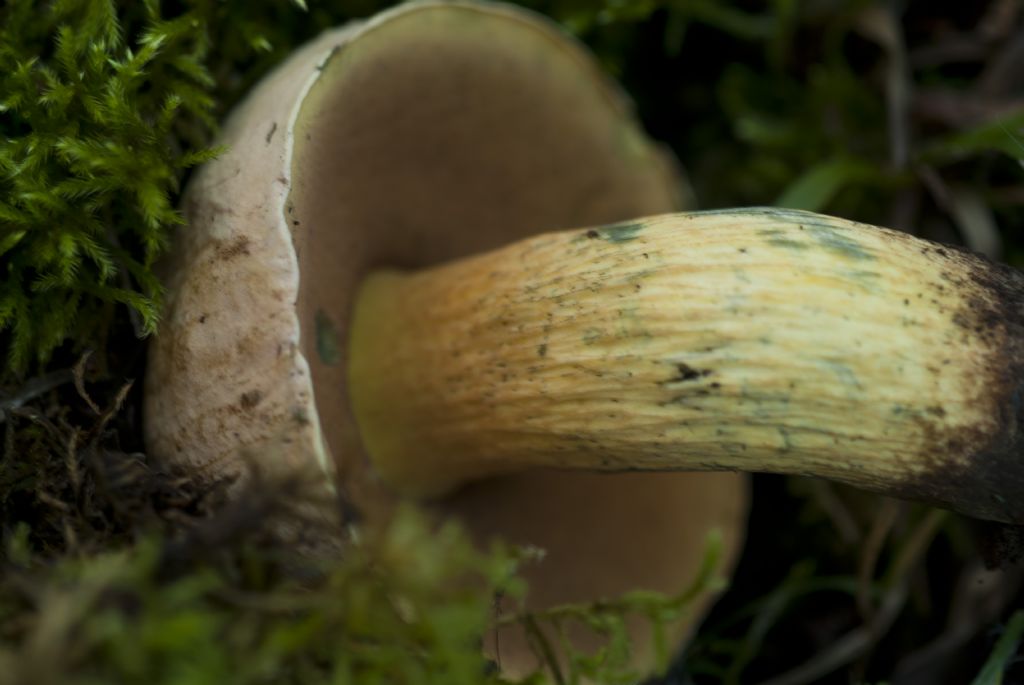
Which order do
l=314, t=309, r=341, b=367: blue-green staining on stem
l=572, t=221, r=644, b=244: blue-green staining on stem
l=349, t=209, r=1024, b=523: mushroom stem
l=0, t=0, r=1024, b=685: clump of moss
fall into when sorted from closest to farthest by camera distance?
l=0, t=0, r=1024, b=685: clump of moss
l=349, t=209, r=1024, b=523: mushroom stem
l=572, t=221, r=644, b=244: blue-green staining on stem
l=314, t=309, r=341, b=367: blue-green staining on stem

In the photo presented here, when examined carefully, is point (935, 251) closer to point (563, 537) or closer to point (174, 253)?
point (563, 537)

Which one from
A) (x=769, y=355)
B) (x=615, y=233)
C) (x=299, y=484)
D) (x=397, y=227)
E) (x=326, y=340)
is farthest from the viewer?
(x=397, y=227)

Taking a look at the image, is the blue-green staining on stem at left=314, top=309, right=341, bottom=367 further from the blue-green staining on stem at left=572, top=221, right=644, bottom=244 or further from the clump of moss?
the blue-green staining on stem at left=572, top=221, right=644, bottom=244

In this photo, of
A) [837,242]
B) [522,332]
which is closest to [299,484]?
[522,332]

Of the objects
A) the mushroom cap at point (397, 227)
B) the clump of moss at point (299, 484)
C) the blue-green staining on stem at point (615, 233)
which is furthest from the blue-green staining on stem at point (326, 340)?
the blue-green staining on stem at point (615, 233)

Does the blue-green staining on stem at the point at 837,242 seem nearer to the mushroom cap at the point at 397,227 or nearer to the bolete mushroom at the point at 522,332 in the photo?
the bolete mushroom at the point at 522,332

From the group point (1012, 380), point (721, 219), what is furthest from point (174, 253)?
point (1012, 380)

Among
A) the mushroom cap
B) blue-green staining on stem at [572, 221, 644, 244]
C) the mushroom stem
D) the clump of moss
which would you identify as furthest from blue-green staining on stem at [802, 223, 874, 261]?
the mushroom cap

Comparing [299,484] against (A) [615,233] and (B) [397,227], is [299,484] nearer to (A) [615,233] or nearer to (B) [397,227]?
(A) [615,233]
